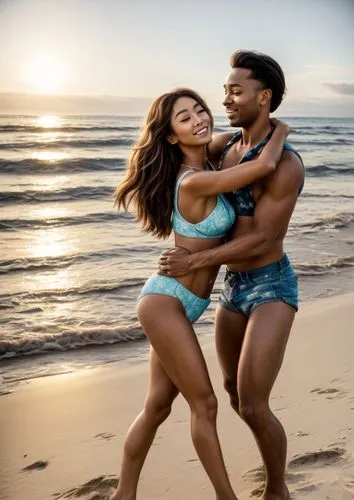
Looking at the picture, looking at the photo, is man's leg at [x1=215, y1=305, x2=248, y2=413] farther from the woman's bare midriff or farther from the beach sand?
the beach sand

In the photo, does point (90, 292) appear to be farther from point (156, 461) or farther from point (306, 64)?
point (306, 64)

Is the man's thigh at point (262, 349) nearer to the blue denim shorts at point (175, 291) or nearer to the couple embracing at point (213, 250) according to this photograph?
the couple embracing at point (213, 250)

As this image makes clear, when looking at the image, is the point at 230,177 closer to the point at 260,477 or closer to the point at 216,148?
the point at 216,148

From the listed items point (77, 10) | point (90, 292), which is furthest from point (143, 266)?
point (77, 10)

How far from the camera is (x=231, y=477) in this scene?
3670mm

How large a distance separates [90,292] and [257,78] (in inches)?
186

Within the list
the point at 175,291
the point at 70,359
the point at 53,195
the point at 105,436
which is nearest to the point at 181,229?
the point at 175,291

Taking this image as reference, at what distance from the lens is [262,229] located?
3.13 meters

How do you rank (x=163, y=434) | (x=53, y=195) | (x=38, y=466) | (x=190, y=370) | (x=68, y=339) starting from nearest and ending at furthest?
(x=190, y=370)
(x=38, y=466)
(x=163, y=434)
(x=68, y=339)
(x=53, y=195)

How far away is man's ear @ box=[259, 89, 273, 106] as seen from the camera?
3.23 m

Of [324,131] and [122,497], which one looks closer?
[122,497]

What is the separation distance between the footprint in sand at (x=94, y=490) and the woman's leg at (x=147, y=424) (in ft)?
1.06

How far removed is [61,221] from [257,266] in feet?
30.8

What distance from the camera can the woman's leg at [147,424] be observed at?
10.3 feet
